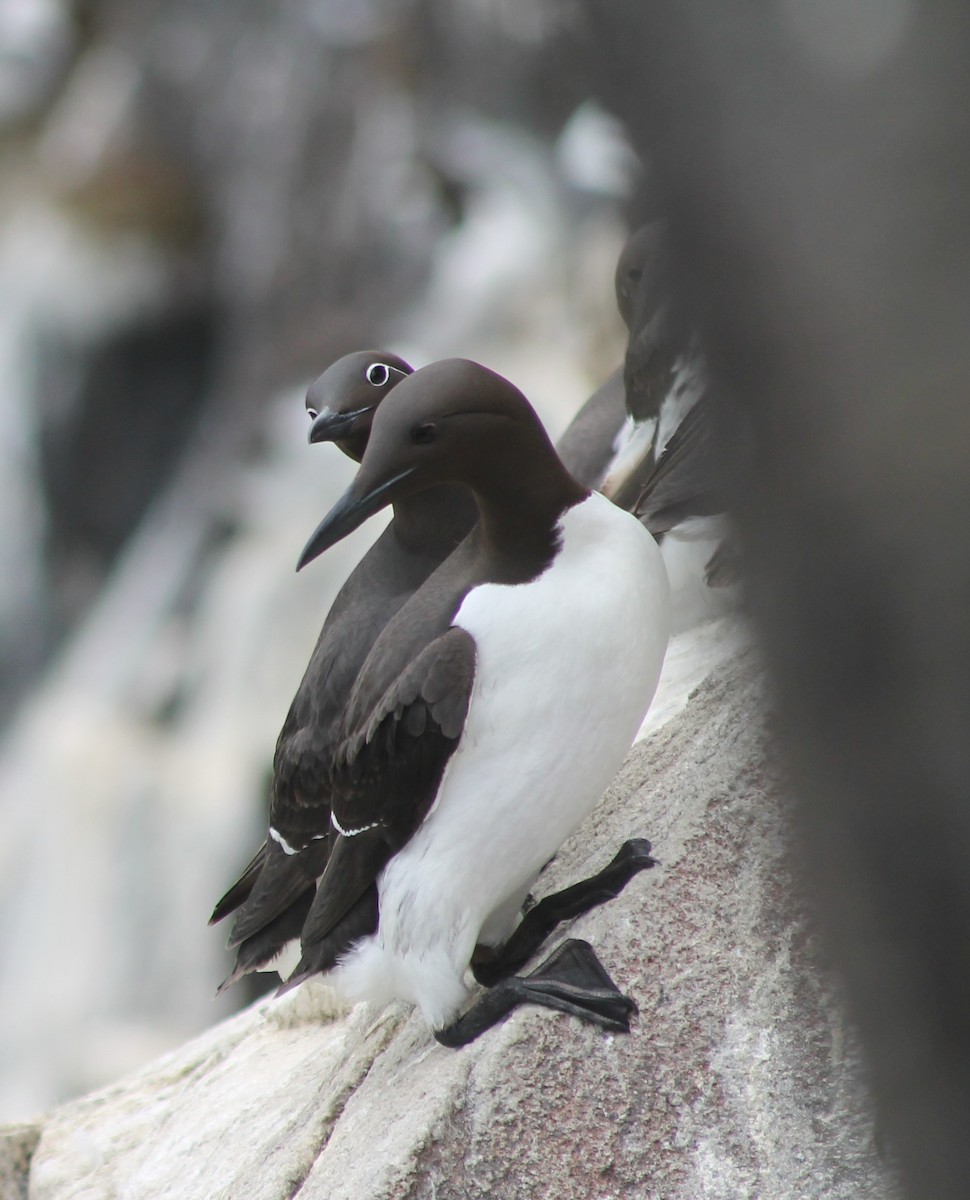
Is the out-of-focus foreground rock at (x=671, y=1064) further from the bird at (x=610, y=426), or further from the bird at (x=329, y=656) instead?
the bird at (x=610, y=426)

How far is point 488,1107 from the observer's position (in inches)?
92.0

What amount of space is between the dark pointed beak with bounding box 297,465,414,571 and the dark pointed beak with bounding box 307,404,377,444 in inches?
24.7

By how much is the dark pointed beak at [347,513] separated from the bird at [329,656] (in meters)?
0.63

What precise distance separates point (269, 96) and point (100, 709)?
5589mm

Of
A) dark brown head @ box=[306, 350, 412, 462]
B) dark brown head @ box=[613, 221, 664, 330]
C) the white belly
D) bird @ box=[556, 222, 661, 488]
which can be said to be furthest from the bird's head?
bird @ box=[556, 222, 661, 488]

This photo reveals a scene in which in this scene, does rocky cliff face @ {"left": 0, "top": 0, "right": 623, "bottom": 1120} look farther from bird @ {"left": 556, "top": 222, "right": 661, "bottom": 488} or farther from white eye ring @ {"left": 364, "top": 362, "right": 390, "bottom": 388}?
white eye ring @ {"left": 364, "top": 362, "right": 390, "bottom": 388}

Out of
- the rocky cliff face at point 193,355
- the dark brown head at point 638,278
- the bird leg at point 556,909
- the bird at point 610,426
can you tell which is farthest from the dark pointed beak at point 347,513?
the rocky cliff face at point 193,355

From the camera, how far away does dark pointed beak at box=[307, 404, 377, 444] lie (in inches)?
111

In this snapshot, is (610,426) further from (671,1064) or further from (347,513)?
(671,1064)

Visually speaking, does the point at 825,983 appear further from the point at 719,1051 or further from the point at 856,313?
the point at 856,313

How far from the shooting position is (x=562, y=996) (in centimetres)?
236

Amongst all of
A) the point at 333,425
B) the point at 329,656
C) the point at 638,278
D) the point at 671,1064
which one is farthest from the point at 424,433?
the point at 638,278

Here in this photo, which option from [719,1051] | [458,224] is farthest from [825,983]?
[458,224]

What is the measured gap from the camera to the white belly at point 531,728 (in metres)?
2.27
